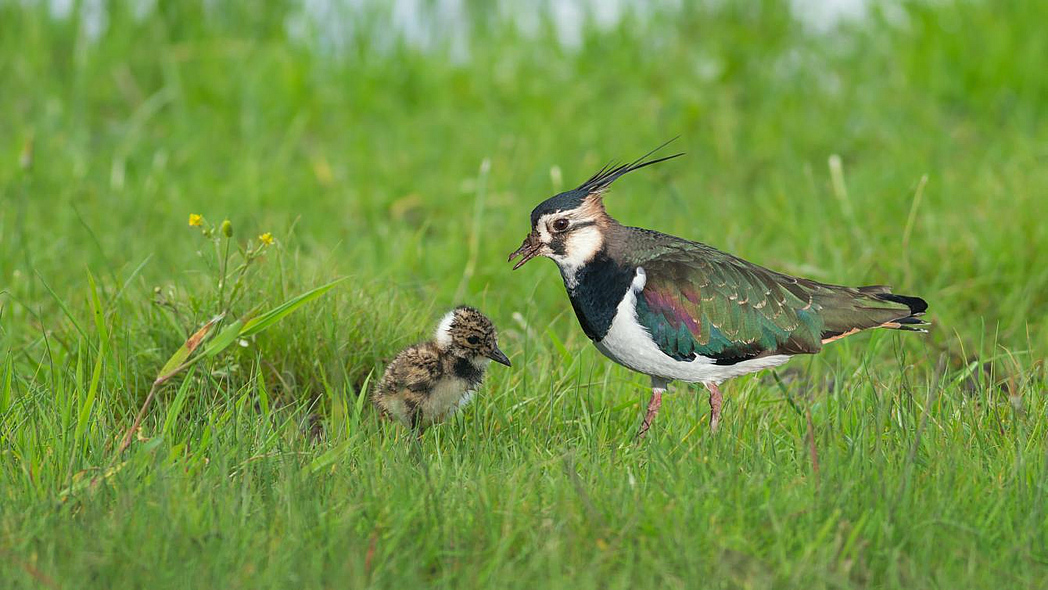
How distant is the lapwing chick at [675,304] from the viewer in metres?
4.95

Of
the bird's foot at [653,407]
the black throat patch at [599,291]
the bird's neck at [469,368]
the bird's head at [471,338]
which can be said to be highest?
the black throat patch at [599,291]

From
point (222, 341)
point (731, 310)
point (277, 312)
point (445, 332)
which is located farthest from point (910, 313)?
point (222, 341)

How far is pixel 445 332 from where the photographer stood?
524 cm

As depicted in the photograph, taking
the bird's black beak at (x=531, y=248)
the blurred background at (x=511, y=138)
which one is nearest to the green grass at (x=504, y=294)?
the blurred background at (x=511, y=138)

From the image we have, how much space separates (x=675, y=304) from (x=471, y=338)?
85cm

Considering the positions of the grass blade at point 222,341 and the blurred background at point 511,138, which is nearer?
the grass blade at point 222,341

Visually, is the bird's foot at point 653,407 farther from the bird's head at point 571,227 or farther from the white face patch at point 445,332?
the white face patch at point 445,332

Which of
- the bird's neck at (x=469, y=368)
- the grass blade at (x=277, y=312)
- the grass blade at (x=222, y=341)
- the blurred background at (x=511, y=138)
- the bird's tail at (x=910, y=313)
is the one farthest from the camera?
the blurred background at (x=511, y=138)

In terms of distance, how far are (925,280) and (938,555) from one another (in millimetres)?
3523

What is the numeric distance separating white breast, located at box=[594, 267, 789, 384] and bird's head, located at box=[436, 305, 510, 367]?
467 mm

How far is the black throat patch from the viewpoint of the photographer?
495cm

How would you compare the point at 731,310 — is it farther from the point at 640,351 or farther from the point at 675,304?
the point at 640,351

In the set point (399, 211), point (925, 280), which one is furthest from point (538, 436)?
point (399, 211)

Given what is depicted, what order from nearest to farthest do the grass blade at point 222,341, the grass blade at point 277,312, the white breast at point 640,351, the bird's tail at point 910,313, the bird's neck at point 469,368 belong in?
the grass blade at point 222,341 → the grass blade at point 277,312 → the white breast at point 640,351 → the bird's neck at point 469,368 → the bird's tail at point 910,313
